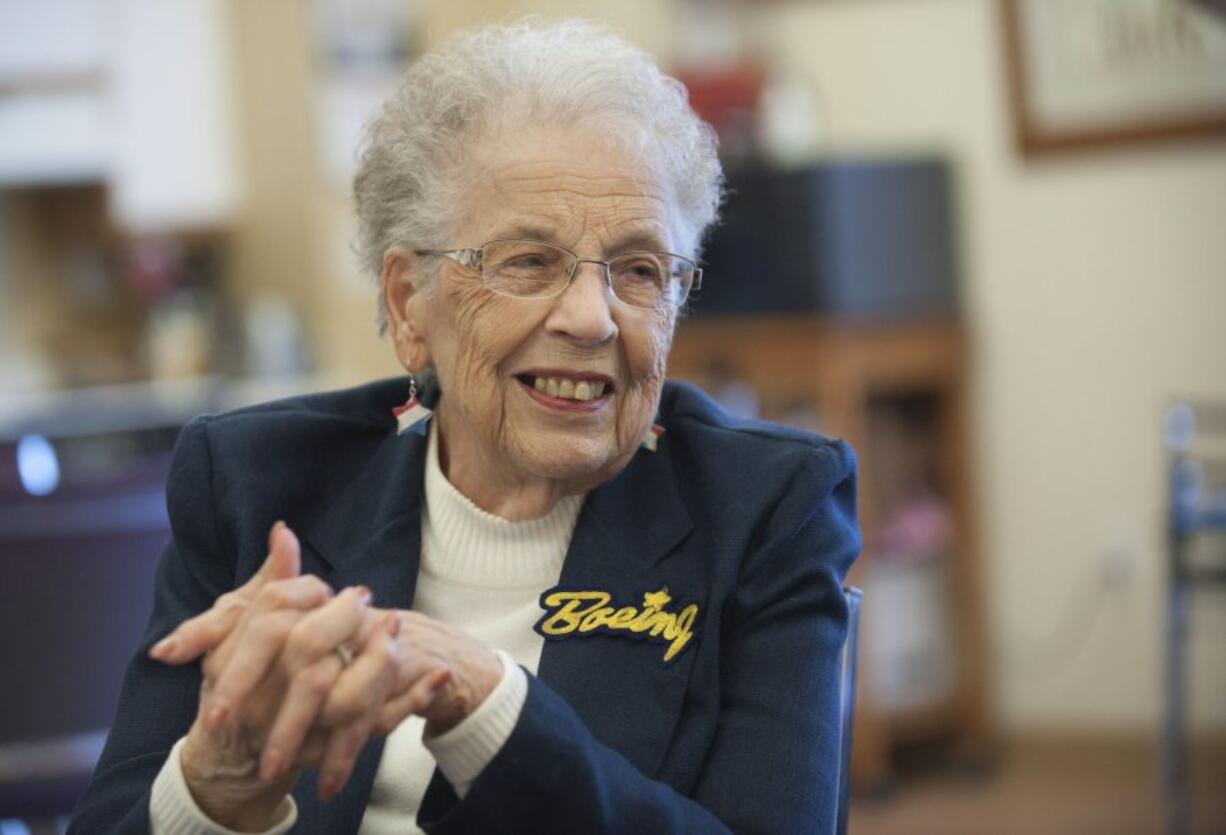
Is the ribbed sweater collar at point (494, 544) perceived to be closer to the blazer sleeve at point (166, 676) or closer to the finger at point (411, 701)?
the blazer sleeve at point (166, 676)

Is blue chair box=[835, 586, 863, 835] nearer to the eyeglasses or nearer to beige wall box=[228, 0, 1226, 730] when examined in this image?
the eyeglasses

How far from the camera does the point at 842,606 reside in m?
1.46

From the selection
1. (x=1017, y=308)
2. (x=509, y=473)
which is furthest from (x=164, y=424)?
(x=509, y=473)

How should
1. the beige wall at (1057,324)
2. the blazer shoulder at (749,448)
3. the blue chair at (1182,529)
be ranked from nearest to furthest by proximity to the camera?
the blazer shoulder at (749,448) < the blue chair at (1182,529) < the beige wall at (1057,324)

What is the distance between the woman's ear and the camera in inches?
63.4

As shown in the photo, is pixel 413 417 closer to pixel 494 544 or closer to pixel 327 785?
pixel 494 544

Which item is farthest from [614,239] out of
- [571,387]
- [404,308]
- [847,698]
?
[847,698]

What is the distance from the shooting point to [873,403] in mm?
4250

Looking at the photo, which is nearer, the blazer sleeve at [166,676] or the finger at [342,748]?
the finger at [342,748]

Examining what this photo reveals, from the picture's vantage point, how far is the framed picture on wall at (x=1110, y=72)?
155 inches

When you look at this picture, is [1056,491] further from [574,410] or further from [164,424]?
[574,410]

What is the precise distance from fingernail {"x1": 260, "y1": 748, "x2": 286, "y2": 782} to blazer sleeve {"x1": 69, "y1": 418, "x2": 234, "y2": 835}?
0.19 m

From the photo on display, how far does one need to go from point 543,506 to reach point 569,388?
147 mm

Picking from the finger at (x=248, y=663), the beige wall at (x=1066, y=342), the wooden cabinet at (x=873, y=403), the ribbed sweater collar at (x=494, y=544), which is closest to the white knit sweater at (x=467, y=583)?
the ribbed sweater collar at (x=494, y=544)
